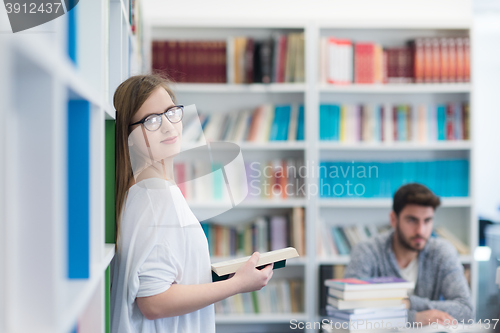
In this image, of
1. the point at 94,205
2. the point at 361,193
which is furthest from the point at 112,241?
the point at 361,193

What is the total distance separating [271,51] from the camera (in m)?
2.77

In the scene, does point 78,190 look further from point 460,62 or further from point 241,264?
point 460,62

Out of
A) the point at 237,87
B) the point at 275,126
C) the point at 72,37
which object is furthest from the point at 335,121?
the point at 72,37

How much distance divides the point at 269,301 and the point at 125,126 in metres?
2.04

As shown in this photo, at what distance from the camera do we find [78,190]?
714 millimetres

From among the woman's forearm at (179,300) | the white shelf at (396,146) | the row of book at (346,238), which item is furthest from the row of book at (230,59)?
the woman's forearm at (179,300)

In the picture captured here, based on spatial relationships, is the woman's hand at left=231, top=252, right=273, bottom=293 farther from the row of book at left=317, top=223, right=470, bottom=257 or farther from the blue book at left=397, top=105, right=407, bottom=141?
the blue book at left=397, top=105, right=407, bottom=141

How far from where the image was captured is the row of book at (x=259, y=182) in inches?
108

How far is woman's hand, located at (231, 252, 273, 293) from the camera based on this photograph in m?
1.04

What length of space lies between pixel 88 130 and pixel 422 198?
172cm

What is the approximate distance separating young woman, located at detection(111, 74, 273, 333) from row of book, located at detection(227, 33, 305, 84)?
67.9 inches

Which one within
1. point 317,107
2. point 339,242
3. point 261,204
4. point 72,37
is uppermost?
point 317,107

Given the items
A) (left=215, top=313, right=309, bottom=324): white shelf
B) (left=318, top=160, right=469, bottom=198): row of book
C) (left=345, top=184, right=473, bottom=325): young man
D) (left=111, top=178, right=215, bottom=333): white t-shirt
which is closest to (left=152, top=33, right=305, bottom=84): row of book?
(left=318, top=160, right=469, bottom=198): row of book

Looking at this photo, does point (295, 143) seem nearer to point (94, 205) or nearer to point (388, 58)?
point (388, 58)
